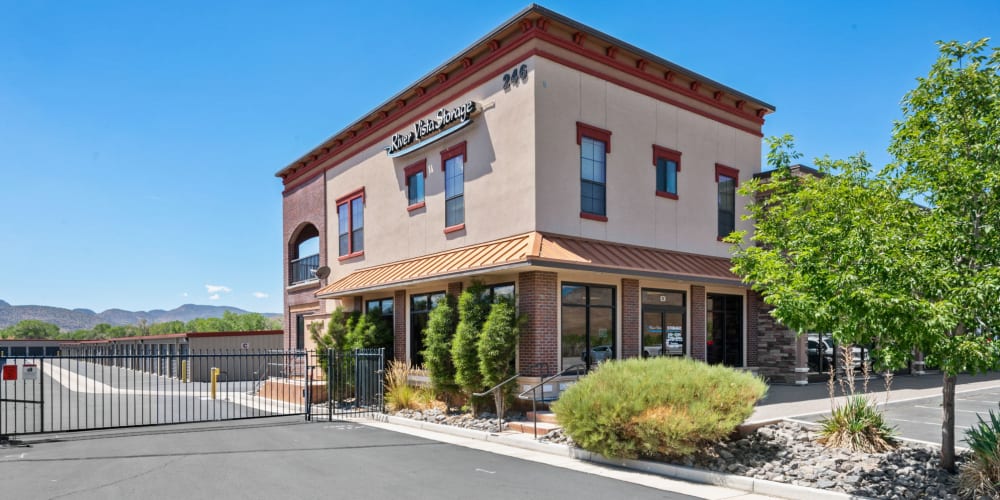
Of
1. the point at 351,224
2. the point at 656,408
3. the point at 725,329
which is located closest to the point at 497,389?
the point at 656,408

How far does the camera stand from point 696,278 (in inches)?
730

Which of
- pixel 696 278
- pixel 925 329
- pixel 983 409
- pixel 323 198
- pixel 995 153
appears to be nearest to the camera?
pixel 925 329

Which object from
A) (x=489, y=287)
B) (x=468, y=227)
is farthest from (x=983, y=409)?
(x=468, y=227)

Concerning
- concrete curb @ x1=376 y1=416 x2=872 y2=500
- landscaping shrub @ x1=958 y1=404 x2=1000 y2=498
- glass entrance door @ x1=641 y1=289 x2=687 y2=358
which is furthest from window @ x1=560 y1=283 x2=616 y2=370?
landscaping shrub @ x1=958 y1=404 x2=1000 y2=498

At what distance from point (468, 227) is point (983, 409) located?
13.5 m

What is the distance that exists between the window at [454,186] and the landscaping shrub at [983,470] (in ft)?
43.3

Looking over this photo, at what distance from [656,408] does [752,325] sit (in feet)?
40.6

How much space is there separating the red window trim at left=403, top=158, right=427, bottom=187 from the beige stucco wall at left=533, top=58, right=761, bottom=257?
552cm

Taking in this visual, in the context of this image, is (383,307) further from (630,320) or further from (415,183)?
(630,320)

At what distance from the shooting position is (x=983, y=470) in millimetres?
8281

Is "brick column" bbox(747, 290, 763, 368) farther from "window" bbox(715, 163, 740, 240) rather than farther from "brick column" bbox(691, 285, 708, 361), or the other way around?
"brick column" bbox(691, 285, 708, 361)

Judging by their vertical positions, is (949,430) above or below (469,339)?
below

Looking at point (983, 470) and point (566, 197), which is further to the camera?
point (566, 197)

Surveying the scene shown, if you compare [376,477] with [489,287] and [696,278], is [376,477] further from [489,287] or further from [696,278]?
[696,278]
